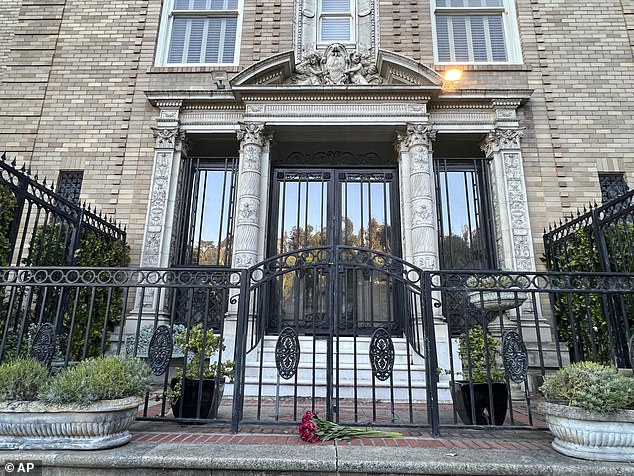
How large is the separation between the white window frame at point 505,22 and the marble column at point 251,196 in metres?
4.82

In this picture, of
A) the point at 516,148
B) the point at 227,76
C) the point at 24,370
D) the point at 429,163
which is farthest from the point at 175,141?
the point at 516,148

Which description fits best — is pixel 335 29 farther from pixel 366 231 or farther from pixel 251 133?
pixel 366 231

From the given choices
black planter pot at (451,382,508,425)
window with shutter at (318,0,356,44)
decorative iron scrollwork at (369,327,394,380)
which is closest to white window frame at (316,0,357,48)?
window with shutter at (318,0,356,44)

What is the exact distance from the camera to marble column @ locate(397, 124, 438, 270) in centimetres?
776

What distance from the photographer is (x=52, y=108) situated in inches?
369

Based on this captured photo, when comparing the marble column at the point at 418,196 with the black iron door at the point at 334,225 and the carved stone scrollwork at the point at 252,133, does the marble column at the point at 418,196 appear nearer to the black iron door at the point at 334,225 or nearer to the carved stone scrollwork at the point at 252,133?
the black iron door at the point at 334,225

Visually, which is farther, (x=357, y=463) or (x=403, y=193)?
(x=403, y=193)

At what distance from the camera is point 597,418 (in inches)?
122

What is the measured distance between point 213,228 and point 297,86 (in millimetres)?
3663

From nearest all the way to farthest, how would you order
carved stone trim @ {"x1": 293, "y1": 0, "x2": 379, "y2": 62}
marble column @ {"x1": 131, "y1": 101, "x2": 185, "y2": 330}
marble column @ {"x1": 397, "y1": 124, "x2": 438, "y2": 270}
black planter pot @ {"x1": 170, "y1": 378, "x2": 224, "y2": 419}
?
black planter pot @ {"x1": 170, "y1": 378, "x2": 224, "y2": 419} → marble column @ {"x1": 397, "y1": 124, "x2": 438, "y2": 270} → marble column @ {"x1": 131, "y1": 101, "x2": 185, "y2": 330} → carved stone trim @ {"x1": 293, "y1": 0, "x2": 379, "y2": 62}

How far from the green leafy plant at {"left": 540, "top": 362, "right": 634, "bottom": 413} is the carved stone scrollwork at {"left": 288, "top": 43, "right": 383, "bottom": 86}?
737cm

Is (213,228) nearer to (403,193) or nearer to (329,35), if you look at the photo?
(403,193)

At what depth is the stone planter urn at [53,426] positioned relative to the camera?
126 inches

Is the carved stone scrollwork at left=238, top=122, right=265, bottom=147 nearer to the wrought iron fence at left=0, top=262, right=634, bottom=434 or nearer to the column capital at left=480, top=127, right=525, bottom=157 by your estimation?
the wrought iron fence at left=0, top=262, right=634, bottom=434
